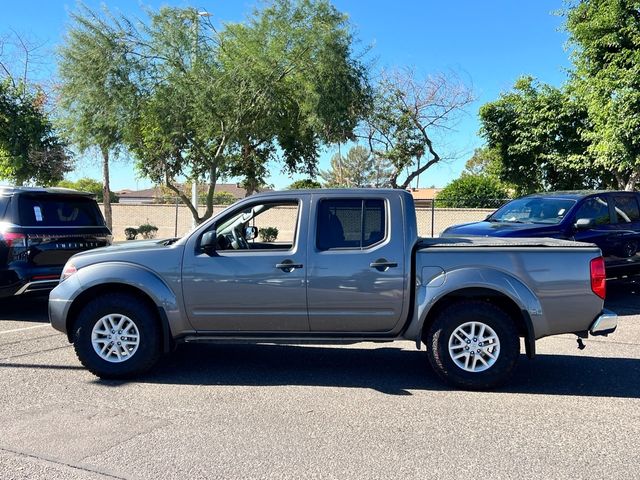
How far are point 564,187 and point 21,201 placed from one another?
1678 cm

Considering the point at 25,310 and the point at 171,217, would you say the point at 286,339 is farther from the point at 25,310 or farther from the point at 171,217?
the point at 171,217

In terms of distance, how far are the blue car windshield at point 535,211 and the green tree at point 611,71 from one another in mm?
4434

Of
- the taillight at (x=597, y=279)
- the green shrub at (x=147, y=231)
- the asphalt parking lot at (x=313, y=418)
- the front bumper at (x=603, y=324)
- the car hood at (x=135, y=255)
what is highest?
the green shrub at (x=147, y=231)

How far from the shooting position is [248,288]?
5.46 meters

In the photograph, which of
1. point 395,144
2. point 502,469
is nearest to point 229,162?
point 395,144

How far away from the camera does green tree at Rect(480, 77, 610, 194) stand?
58.7ft

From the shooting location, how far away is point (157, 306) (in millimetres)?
5566

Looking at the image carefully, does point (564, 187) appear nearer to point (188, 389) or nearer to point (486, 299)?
point (486, 299)

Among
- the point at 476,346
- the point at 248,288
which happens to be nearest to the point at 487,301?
the point at 476,346

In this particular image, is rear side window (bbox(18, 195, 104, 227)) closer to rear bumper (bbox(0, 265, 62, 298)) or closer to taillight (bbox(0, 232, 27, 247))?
taillight (bbox(0, 232, 27, 247))

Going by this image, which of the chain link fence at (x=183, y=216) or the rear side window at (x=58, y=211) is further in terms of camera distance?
the chain link fence at (x=183, y=216)

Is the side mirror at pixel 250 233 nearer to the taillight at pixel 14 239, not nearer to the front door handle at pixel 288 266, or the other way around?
the front door handle at pixel 288 266

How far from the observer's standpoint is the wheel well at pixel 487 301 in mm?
5363

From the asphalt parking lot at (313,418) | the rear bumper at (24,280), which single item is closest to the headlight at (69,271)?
the asphalt parking lot at (313,418)
